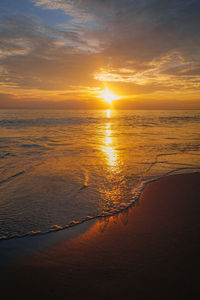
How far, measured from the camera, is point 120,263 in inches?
119

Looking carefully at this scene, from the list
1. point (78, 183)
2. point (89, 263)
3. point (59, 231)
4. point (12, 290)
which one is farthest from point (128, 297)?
point (78, 183)

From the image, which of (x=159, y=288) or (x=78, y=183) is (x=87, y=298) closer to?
(x=159, y=288)

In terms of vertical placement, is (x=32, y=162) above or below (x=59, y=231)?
above

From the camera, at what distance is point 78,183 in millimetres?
6641

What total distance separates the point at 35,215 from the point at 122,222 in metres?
2.16

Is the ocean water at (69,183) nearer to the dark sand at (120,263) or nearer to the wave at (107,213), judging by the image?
the wave at (107,213)

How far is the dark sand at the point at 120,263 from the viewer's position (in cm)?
254

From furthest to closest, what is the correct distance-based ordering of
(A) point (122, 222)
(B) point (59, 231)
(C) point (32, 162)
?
1. (C) point (32, 162)
2. (A) point (122, 222)
3. (B) point (59, 231)

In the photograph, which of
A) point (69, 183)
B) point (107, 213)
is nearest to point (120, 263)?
point (107, 213)

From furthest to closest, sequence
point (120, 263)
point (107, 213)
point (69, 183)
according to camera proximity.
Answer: point (69, 183)
point (107, 213)
point (120, 263)

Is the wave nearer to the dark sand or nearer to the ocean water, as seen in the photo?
the ocean water

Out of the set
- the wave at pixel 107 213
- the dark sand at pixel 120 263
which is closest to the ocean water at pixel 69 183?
the wave at pixel 107 213

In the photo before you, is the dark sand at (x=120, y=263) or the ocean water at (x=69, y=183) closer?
the dark sand at (x=120, y=263)

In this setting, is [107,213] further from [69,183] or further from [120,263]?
[69,183]
